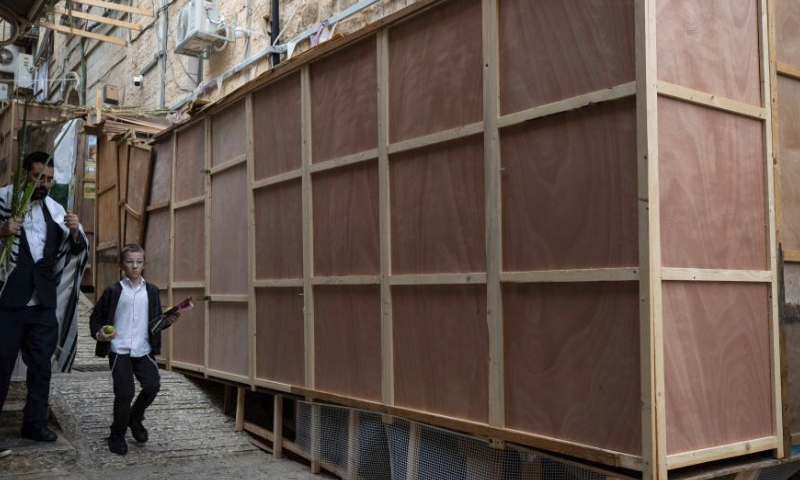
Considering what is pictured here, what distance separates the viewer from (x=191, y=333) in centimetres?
779

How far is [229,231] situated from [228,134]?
0.90 m

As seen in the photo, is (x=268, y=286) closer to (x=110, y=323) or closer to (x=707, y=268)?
(x=110, y=323)

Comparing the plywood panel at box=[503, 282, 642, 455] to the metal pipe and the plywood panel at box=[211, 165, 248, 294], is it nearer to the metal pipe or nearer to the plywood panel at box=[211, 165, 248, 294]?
the plywood panel at box=[211, 165, 248, 294]

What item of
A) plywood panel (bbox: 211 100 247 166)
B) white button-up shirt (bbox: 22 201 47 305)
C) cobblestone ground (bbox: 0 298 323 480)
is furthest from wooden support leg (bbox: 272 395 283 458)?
plywood panel (bbox: 211 100 247 166)

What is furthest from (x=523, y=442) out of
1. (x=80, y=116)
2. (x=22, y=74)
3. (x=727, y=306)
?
(x=22, y=74)

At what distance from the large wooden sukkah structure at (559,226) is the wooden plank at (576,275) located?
11 mm

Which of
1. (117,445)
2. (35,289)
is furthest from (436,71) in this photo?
(117,445)

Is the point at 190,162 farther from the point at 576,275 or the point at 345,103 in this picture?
the point at 576,275

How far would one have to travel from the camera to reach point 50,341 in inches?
221

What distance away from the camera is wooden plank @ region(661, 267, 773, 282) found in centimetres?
366

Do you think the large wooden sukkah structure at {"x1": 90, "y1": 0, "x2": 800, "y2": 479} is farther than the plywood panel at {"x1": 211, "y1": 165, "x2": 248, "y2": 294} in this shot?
No

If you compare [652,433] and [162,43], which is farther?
[162,43]

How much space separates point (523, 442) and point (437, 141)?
5.91 ft

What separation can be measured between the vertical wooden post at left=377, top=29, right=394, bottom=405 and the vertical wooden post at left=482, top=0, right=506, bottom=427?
921 millimetres
